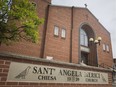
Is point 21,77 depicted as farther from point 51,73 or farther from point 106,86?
point 106,86

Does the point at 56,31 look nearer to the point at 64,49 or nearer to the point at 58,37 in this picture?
the point at 58,37

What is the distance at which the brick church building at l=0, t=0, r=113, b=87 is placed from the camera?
2430mm

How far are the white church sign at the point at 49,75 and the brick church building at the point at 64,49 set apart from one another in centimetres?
2

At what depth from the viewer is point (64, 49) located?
1565cm

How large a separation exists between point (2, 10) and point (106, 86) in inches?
232

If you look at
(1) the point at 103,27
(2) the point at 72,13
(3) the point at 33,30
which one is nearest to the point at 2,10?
(3) the point at 33,30

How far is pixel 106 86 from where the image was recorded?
404 centimetres

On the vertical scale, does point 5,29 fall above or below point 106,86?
above

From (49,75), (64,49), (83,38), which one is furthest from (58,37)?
(49,75)

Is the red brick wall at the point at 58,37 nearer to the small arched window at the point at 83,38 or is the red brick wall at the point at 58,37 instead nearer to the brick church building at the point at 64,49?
the brick church building at the point at 64,49

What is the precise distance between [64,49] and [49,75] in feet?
42.4

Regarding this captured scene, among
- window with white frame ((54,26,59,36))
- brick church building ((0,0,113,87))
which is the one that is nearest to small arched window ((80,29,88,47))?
brick church building ((0,0,113,87))

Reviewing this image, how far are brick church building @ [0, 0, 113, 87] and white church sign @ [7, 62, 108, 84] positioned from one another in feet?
0.08

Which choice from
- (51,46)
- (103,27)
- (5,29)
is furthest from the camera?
(103,27)
